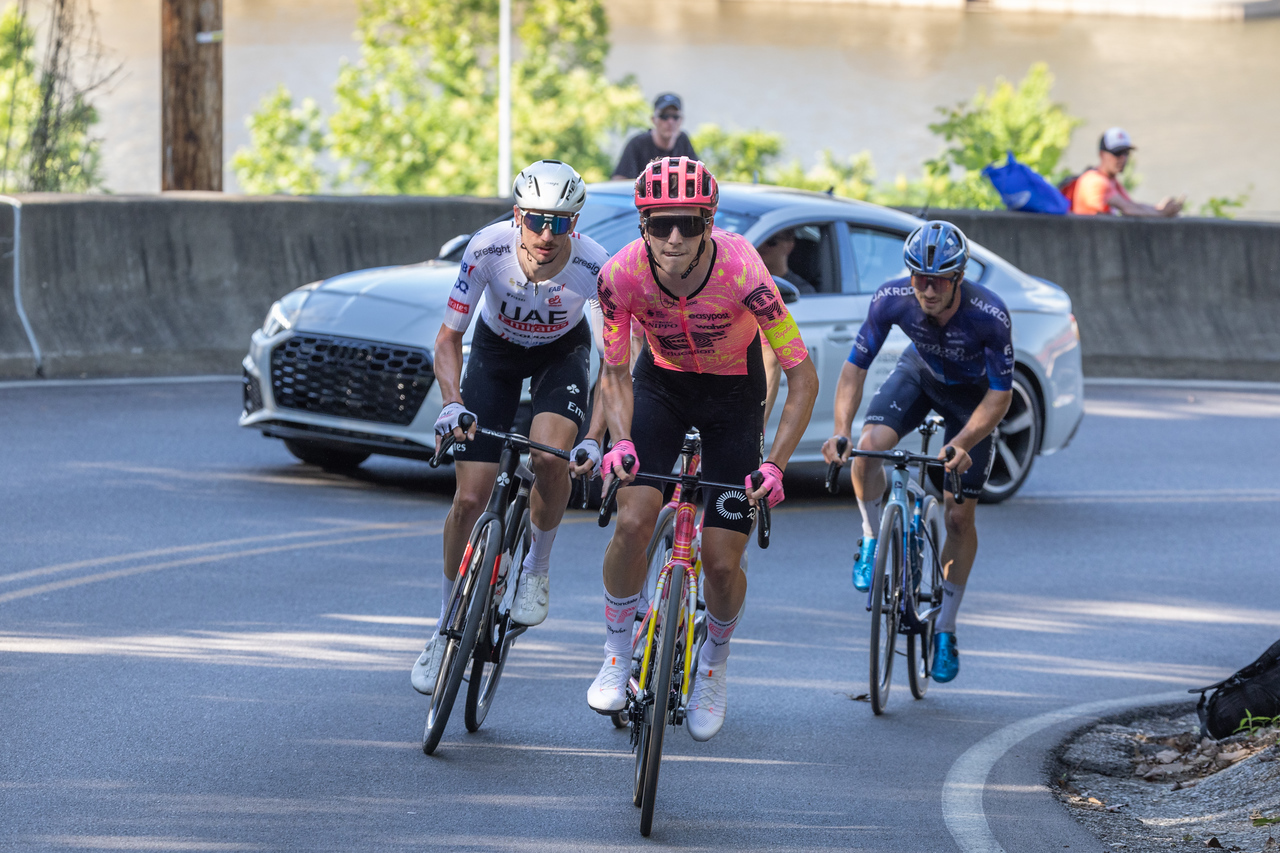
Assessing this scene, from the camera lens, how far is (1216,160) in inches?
4033

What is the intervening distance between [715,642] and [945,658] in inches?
65.0

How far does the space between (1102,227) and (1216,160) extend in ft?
303

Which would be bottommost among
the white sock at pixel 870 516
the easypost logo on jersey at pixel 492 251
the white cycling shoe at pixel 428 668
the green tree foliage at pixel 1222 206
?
the white cycling shoe at pixel 428 668

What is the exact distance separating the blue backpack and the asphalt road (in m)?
5.26

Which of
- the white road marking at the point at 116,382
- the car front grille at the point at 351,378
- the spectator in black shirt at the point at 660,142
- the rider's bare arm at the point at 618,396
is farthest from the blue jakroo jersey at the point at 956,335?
Answer: the white road marking at the point at 116,382

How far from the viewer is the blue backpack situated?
16.4 m

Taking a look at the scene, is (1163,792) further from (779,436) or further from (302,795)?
(302,795)

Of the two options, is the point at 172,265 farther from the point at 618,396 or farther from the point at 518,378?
the point at 618,396

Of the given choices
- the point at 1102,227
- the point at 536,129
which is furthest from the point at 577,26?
the point at 1102,227

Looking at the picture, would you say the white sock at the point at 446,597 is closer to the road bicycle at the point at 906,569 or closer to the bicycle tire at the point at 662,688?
the bicycle tire at the point at 662,688

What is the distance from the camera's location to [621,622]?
5.43m

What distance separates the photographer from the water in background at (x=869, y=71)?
9744cm

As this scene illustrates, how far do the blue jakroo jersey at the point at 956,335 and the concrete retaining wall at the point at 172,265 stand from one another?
7976 mm

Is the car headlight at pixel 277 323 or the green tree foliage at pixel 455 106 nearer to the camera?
the car headlight at pixel 277 323
